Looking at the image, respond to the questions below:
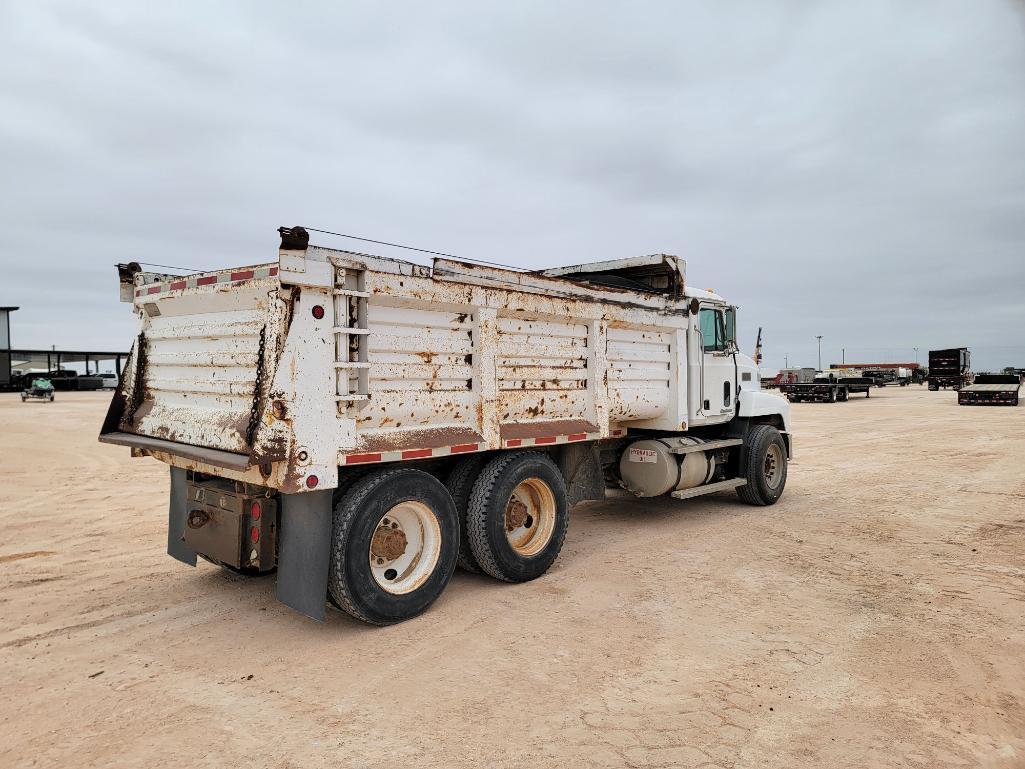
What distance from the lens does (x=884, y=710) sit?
361 centimetres

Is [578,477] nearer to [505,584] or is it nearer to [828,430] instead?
[505,584]

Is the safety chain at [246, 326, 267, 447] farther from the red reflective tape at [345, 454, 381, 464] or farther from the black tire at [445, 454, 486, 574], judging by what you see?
the black tire at [445, 454, 486, 574]

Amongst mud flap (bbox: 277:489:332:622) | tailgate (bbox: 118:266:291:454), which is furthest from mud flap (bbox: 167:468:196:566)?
mud flap (bbox: 277:489:332:622)

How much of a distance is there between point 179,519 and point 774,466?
25.6 feet

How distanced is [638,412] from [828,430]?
1625 cm

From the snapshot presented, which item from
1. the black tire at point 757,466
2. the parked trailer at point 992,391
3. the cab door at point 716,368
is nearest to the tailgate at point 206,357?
the cab door at point 716,368

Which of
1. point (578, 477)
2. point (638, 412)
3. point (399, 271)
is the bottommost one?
point (578, 477)

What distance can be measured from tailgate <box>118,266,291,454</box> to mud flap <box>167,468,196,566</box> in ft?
1.58

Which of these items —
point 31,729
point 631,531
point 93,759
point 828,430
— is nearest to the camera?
point 93,759

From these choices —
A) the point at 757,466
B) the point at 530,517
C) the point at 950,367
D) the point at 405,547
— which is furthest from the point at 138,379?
the point at 950,367

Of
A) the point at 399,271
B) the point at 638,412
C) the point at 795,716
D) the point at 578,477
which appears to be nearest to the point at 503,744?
the point at 795,716

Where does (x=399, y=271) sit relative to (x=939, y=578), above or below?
above

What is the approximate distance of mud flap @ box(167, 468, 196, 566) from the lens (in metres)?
5.65

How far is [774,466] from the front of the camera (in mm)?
9492
